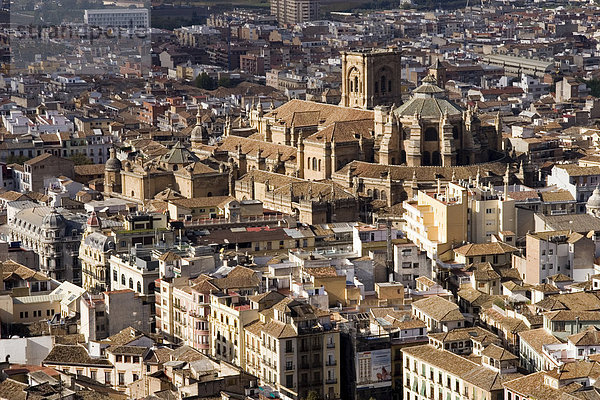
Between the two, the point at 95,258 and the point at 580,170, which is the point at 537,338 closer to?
the point at 95,258

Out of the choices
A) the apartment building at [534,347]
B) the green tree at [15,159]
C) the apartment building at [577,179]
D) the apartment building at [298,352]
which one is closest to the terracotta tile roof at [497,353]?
the apartment building at [534,347]

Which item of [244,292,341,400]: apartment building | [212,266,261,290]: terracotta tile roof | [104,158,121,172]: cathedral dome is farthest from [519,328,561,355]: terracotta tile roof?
[104,158,121,172]: cathedral dome

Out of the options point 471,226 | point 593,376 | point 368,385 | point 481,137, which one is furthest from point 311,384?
point 481,137

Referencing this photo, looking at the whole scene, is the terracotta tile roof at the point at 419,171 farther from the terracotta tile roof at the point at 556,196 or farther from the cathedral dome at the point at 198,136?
the cathedral dome at the point at 198,136

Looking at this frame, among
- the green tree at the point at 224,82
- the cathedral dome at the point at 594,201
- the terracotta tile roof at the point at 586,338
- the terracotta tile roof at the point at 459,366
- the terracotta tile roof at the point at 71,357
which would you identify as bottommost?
the green tree at the point at 224,82

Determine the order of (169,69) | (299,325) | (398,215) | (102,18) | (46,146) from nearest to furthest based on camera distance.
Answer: (299,325), (398,215), (46,146), (169,69), (102,18)

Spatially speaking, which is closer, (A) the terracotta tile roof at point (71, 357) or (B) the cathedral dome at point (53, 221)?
(A) the terracotta tile roof at point (71, 357)

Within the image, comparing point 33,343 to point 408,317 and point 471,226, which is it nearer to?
point 408,317
